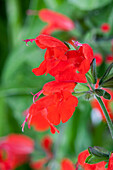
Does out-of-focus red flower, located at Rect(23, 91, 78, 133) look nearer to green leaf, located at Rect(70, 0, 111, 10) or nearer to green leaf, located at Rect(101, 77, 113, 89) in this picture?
green leaf, located at Rect(101, 77, 113, 89)

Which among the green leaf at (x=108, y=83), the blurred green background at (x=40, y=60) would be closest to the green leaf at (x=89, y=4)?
the blurred green background at (x=40, y=60)

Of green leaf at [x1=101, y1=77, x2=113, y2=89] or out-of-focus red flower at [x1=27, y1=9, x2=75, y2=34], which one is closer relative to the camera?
green leaf at [x1=101, y1=77, x2=113, y2=89]

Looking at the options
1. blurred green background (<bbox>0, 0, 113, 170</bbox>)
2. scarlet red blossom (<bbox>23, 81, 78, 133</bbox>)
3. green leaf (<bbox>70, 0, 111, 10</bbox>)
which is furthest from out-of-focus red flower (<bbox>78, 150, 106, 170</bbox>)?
green leaf (<bbox>70, 0, 111, 10</bbox>)

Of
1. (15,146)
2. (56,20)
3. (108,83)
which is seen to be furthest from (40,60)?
(108,83)

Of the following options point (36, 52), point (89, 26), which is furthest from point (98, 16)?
point (36, 52)

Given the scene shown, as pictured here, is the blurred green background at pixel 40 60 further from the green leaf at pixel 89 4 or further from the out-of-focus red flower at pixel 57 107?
the out-of-focus red flower at pixel 57 107

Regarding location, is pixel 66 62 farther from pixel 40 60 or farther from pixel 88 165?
pixel 40 60
